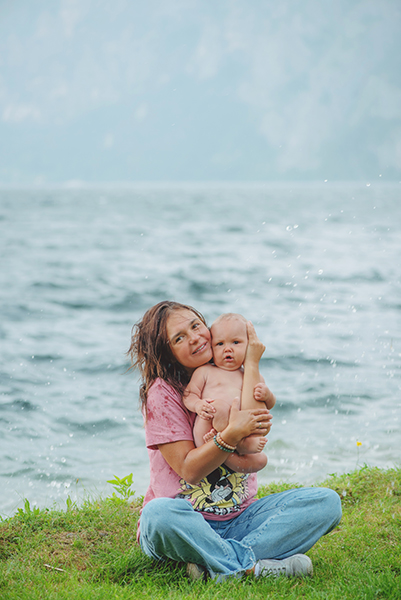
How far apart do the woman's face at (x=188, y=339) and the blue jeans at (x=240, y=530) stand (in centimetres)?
71

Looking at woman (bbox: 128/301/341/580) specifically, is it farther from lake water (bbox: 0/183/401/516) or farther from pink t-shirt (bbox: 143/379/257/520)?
lake water (bbox: 0/183/401/516)

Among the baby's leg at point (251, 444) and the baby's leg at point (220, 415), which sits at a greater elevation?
the baby's leg at point (220, 415)

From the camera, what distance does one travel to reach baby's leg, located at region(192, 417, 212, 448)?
9.76ft

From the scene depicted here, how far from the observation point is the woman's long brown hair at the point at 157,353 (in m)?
3.16

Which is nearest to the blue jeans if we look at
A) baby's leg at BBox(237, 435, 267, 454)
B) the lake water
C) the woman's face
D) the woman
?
the woman

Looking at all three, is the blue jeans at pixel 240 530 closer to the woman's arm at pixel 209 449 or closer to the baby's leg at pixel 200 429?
the woman's arm at pixel 209 449

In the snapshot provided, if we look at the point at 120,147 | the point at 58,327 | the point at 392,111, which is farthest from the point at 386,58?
the point at 58,327

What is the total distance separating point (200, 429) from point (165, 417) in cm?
19

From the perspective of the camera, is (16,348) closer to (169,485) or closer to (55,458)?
(55,458)

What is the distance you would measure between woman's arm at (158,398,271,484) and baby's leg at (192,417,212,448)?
0.15ft

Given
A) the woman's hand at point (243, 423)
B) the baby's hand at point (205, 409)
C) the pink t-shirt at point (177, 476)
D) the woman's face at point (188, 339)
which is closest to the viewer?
the woman's hand at point (243, 423)

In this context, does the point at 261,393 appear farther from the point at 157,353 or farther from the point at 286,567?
the point at 286,567

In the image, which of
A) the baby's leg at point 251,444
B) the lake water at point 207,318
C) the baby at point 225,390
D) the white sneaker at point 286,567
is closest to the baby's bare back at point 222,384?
the baby at point 225,390

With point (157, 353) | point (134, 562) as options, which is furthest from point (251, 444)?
point (134, 562)
